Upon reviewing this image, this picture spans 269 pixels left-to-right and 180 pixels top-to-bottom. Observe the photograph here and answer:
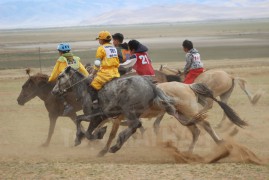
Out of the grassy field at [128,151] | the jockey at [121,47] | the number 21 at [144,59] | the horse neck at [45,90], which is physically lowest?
the grassy field at [128,151]

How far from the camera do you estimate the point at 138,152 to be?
10.3 metres

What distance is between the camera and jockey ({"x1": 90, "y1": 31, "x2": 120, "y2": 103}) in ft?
31.0

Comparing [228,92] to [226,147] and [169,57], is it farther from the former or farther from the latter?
[169,57]

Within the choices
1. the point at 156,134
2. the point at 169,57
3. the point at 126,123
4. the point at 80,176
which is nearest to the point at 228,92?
the point at 156,134

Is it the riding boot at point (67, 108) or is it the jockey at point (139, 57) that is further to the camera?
the riding boot at point (67, 108)

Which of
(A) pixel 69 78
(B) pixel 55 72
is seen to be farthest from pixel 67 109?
(A) pixel 69 78


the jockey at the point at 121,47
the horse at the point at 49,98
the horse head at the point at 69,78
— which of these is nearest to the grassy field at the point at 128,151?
the horse at the point at 49,98

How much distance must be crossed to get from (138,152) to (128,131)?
49.6 inches

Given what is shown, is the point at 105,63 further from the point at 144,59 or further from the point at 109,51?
the point at 144,59

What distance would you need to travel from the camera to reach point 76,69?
33.2 feet

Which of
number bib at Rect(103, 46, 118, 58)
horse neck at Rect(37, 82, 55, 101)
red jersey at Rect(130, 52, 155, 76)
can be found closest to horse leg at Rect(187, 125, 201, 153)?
red jersey at Rect(130, 52, 155, 76)

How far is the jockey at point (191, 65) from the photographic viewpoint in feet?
38.3

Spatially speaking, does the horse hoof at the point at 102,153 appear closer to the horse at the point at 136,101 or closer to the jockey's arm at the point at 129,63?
the horse at the point at 136,101

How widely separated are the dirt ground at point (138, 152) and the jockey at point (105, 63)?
129cm
